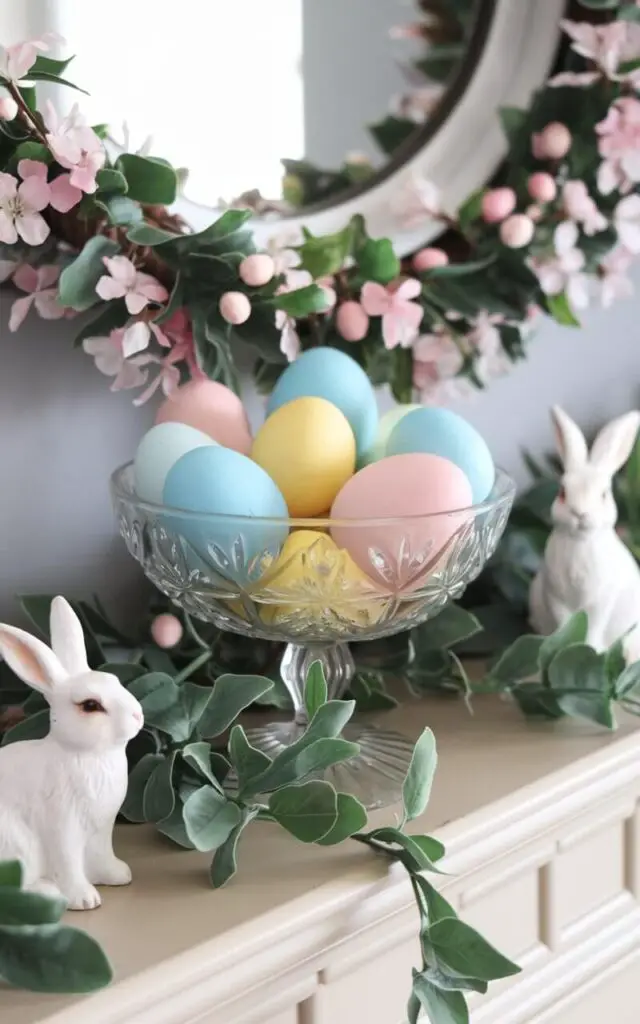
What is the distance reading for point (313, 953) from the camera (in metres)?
0.57

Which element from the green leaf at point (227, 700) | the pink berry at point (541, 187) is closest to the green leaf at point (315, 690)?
the green leaf at point (227, 700)

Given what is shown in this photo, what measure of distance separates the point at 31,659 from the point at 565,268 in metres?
0.54

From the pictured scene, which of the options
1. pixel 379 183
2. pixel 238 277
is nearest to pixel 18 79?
pixel 238 277

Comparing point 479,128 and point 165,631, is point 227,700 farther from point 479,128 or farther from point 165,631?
point 479,128

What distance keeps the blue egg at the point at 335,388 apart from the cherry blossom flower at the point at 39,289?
0.14 m

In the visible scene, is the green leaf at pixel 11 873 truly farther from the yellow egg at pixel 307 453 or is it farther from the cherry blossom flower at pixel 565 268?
the cherry blossom flower at pixel 565 268

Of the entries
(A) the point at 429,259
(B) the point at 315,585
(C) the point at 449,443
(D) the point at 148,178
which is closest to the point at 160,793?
(B) the point at 315,585

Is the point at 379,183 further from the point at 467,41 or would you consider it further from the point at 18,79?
the point at 18,79

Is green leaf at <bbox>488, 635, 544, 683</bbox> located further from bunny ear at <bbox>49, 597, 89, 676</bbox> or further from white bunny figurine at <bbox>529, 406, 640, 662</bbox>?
bunny ear at <bbox>49, 597, 89, 676</bbox>

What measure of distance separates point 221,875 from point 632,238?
23.5 inches

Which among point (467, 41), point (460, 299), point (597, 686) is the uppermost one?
point (467, 41)

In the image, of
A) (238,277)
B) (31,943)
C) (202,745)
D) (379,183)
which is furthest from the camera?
(379,183)

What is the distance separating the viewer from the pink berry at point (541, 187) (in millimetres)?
887

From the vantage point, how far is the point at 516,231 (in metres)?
0.87
